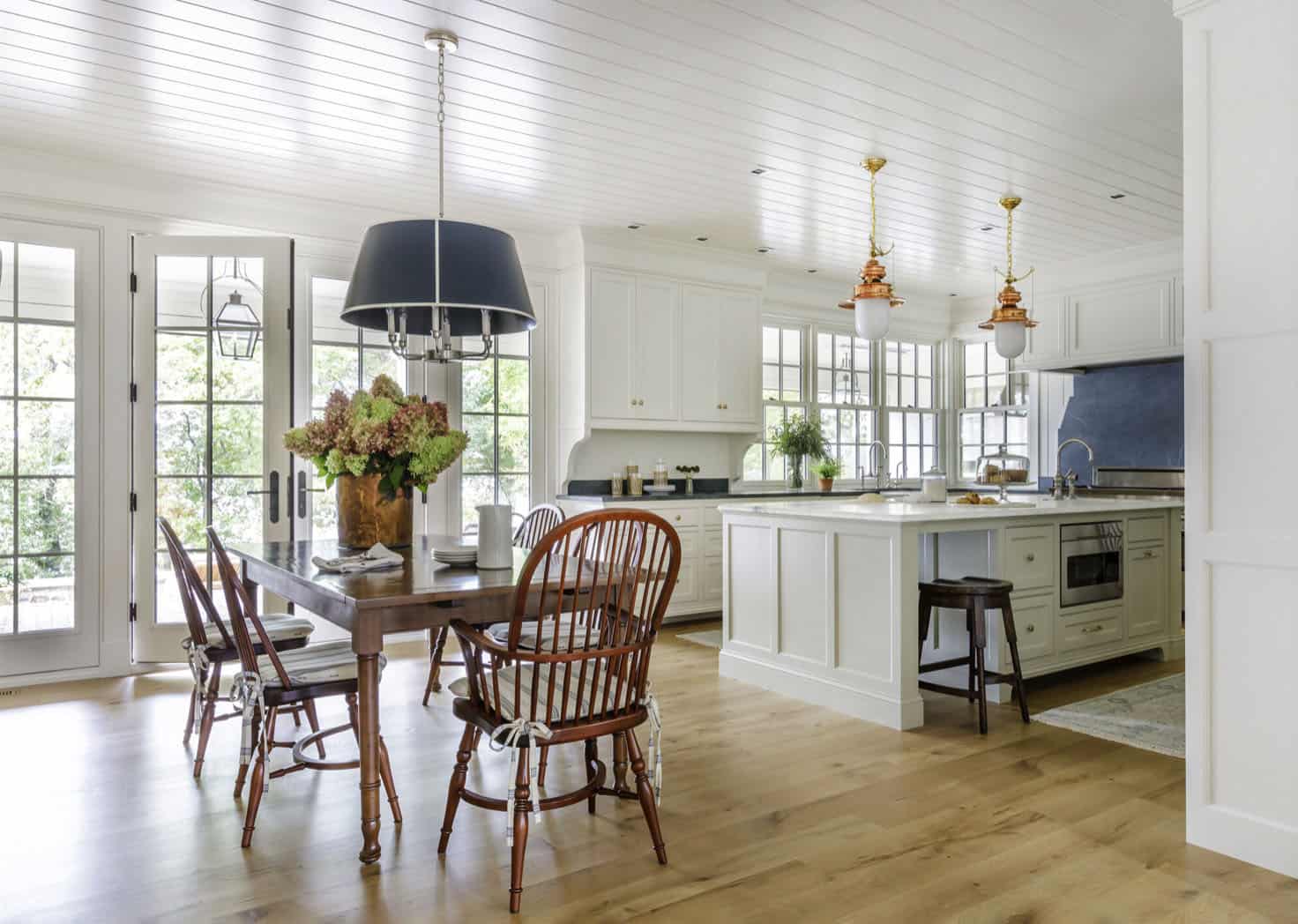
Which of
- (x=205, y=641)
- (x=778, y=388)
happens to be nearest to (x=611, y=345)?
(x=778, y=388)

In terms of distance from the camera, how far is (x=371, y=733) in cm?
234

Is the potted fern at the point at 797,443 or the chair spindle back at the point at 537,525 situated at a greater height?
the potted fern at the point at 797,443

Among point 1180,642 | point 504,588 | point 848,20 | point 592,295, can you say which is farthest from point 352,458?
point 1180,642

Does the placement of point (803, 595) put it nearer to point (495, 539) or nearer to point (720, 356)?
point (495, 539)

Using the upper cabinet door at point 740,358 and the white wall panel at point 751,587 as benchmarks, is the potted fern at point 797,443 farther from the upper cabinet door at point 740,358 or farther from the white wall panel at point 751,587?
the white wall panel at point 751,587

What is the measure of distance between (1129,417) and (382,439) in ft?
19.1

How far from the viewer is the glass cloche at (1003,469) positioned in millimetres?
5473

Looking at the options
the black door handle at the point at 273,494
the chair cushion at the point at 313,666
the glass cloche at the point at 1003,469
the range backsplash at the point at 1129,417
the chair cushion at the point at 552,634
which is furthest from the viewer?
the range backsplash at the point at 1129,417

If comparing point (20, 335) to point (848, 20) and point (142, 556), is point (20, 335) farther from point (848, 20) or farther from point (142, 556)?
point (848, 20)

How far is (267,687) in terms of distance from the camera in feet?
8.35

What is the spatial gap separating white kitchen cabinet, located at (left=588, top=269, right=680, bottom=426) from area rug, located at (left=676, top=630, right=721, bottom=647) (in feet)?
4.83

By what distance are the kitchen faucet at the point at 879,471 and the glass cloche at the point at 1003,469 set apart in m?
0.76

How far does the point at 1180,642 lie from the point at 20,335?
20.7ft

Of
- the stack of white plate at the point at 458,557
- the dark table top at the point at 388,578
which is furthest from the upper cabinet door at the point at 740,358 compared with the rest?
the stack of white plate at the point at 458,557
